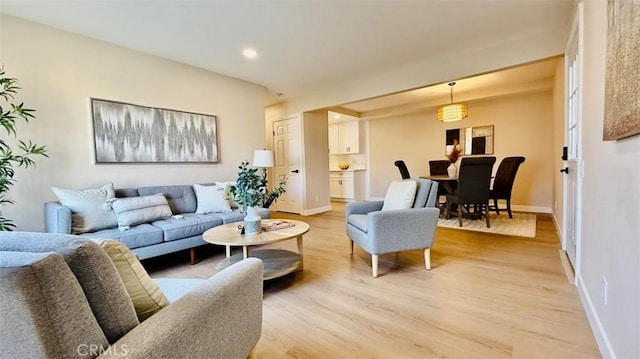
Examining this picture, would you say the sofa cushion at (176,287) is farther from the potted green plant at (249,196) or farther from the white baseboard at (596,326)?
the white baseboard at (596,326)

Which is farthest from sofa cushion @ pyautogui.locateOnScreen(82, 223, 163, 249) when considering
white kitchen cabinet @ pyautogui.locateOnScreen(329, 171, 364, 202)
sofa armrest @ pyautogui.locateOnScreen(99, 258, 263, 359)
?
white kitchen cabinet @ pyautogui.locateOnScreen(329, 171, 364, 202)

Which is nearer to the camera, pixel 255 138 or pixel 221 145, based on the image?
pixel 221 145

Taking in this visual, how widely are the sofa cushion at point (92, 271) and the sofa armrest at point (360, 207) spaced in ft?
7.71

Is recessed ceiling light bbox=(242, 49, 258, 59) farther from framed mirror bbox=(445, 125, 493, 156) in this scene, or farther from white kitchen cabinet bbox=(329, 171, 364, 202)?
framed mirror bbox=(445, 125, 493, 156)

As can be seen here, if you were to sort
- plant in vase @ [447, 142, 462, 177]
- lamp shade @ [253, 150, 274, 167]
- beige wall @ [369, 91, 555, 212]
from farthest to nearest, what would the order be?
beige wall @ [369, 91, 555, 212] → plant in vase @ [447, 142, 462, 177] → lamp shade @ [253, 150, 274, 167]

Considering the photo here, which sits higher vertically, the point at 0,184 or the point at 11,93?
the point at 11,93

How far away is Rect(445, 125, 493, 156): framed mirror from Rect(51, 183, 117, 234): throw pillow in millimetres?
6033

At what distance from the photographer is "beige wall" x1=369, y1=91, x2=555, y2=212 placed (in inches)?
197

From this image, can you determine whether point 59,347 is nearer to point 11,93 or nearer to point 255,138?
point 11,93

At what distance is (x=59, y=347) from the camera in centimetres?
57

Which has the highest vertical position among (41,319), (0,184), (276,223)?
(0,184)

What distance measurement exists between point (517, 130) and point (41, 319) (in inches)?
259

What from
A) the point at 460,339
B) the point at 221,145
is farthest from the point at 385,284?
the point at 221,145

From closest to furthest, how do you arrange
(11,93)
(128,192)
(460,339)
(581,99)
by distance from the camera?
(460,339), (581,99), (11,93), (128,192)
